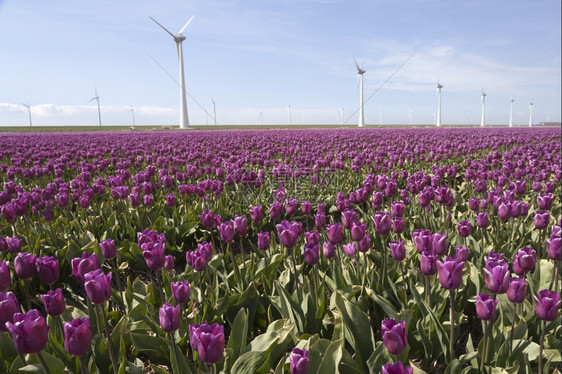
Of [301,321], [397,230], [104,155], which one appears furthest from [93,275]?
[104,155]

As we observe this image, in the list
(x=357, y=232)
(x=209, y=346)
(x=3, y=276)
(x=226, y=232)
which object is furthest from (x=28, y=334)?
(x=357, y=232)

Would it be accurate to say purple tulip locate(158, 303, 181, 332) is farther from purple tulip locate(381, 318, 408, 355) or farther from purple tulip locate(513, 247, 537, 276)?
purple tulip locate(513, 247, 537, 276)

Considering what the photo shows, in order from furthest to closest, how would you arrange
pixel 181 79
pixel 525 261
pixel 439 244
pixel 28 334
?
pixel 181 79
pixel 439 244
pixel 525 261
pixel 28 334

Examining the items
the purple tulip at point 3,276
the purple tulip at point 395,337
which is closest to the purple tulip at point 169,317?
the purple tulip at point 395,337

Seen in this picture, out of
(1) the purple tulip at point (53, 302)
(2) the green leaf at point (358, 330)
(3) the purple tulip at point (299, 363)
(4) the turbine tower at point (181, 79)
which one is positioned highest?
(4) the turbine tower at point (181, 79)

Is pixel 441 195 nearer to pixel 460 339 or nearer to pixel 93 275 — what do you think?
→ pixel 460 339

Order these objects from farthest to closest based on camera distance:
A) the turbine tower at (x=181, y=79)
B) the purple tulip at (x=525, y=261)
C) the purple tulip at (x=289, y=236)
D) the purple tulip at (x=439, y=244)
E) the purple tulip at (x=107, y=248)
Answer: the turbine tower at (x=181, y=79) → the purple tulip at (x=107, y=248) → the purple tulip at (x=289, y=236) → the purple tulip at (x=439, y=244) → the purple tulip at (x=525, y=261)

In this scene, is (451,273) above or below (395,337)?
→ above

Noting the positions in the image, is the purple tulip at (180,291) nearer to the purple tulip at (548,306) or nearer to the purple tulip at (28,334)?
the purple tulip at (28,334)

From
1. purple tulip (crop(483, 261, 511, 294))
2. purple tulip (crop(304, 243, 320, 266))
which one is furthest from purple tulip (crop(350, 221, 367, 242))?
purple tulip (crop(483, 261, 511, 294))

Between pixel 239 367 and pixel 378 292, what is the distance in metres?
1.51

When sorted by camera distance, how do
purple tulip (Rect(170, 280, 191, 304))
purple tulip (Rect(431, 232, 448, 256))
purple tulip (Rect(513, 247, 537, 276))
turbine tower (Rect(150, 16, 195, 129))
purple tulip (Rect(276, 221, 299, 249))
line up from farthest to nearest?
turbine tower (Rect(150, 16, 195, 129)), purple tulip (Rect(276, 221, 299, 249)), purple tulip (Rect(431, 232, 448, 256)), purple tulip (Rect(513, 247, 537, 276)), purple tulip (Rect(170, 280, 191, 304))

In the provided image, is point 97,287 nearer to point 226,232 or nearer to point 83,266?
point 83,266

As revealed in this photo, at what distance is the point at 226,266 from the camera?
13.2ft
